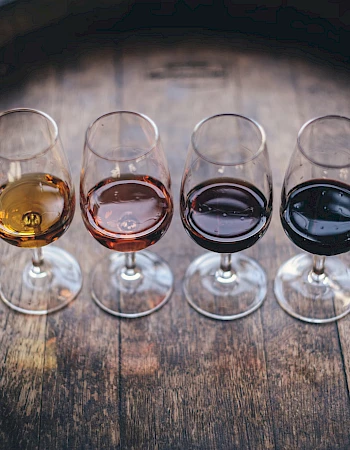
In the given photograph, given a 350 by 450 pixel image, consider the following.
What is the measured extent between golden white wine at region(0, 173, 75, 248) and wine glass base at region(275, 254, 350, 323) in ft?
1.63

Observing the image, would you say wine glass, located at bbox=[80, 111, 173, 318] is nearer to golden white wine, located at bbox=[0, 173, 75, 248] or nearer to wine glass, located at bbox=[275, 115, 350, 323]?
golden white wine, located at bbox=[0, 173, 75, 248]

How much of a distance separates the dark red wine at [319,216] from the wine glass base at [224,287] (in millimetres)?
214

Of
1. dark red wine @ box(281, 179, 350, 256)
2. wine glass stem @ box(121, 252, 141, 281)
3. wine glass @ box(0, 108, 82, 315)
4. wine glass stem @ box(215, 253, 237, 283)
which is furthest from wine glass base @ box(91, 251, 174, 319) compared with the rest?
dark red wine @ box(281, 179, 350, 256)

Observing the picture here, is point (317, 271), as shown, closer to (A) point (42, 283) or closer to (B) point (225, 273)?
(B) point (225, 273)

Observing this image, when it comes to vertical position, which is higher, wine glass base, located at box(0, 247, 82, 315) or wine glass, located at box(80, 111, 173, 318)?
wine glass, located at box(80, 111, 173, 318)

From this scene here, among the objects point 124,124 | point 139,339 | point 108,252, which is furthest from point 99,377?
point 124,124

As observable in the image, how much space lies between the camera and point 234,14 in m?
2.02

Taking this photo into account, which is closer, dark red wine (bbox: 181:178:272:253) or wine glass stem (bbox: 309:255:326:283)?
dark red wine (bbox: 181:178:272:253)

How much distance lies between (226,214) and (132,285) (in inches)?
13.2

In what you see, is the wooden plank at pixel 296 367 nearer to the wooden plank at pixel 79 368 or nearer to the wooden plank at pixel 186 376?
the wooden plank at pixel 186 376

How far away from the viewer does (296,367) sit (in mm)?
1456

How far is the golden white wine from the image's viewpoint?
1412mm

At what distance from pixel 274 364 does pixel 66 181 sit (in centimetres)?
54

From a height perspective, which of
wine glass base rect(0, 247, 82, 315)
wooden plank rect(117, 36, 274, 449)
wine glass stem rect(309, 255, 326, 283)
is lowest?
wooden plank rect(117, 36, 274, 449)
